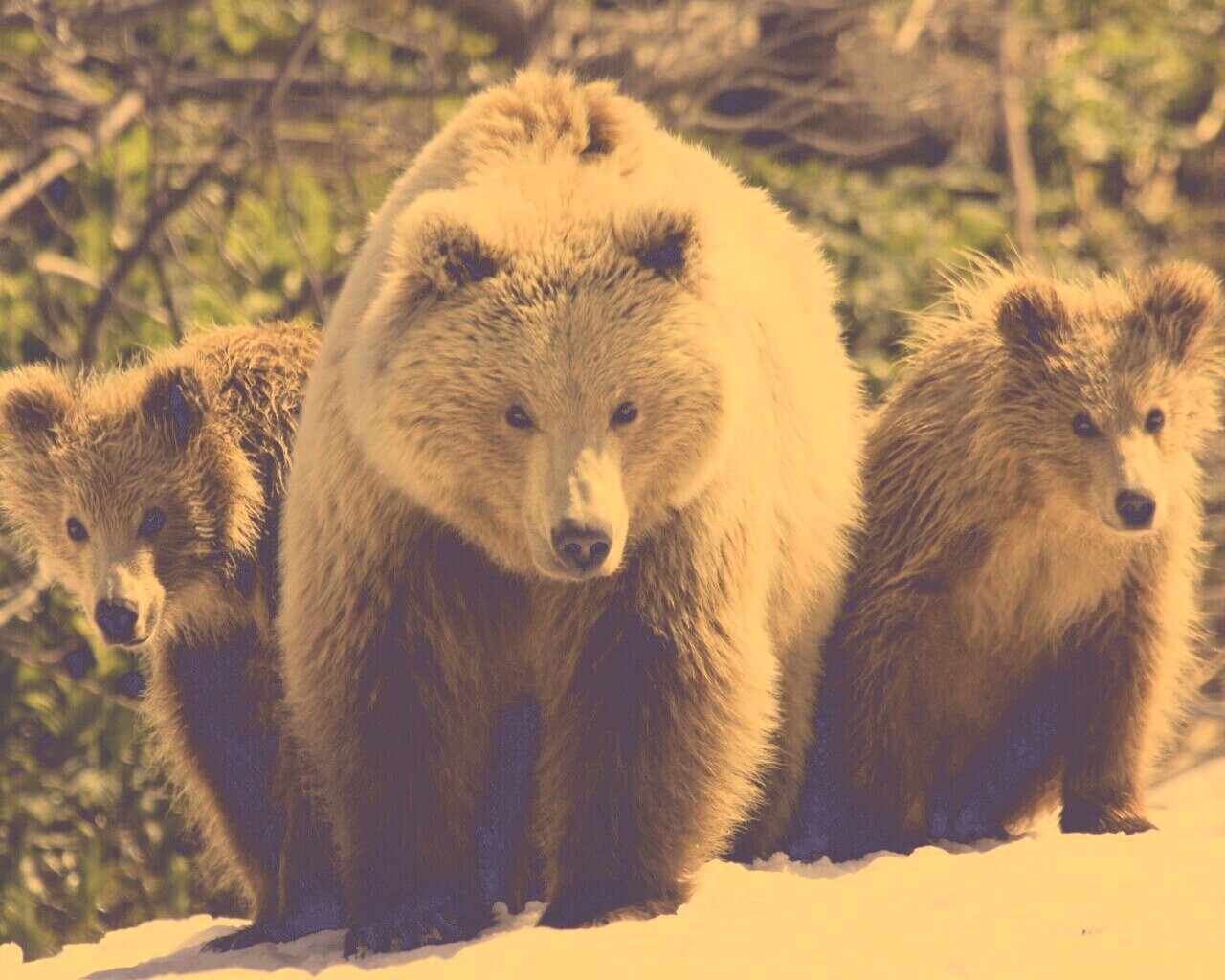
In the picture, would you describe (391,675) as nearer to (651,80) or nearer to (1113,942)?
(1113,942)

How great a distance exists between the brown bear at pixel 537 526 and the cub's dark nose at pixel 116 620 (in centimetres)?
35

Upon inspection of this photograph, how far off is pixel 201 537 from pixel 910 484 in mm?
1768

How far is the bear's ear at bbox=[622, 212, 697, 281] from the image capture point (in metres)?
3.81

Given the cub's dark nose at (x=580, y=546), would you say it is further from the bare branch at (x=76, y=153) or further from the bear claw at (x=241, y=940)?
the bare branch at (x=76, y=153)

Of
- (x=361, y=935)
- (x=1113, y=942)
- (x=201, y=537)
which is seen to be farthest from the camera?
(x=201, y=537)

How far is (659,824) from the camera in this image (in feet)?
13.0

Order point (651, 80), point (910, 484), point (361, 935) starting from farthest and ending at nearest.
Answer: point (651, 80) → point (910, 484) → point (361, 935)

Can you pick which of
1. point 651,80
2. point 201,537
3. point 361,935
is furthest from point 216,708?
point 651,80

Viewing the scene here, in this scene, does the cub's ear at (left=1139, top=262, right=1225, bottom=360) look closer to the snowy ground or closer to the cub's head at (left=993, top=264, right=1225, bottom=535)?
the cub's head at (left=993, top=264, right=1225, bottom=535)

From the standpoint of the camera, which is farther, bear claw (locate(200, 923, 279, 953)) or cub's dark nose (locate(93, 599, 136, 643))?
bear claw (locate(200, 923, 279, 953))

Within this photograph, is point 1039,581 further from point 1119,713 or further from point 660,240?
point 660,240

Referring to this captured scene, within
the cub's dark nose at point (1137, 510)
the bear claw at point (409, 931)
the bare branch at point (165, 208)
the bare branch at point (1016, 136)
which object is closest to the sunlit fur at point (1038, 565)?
the cub's dark nose at point (1137, 510)

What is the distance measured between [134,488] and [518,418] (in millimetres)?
1101

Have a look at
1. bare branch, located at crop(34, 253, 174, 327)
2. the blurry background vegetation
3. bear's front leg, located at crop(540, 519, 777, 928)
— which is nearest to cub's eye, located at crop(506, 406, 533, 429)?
bear's front leg, located at crop(540, 519, 777, 928)
